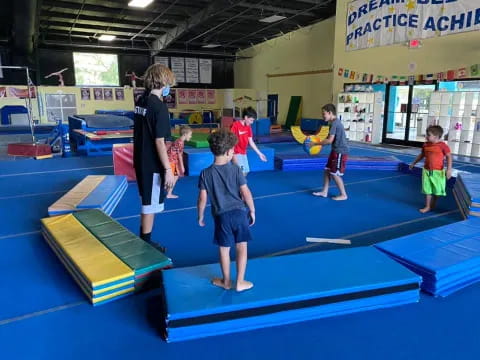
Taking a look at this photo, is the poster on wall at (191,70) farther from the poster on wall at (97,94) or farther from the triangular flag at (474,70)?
the triangular flag at (474,70)

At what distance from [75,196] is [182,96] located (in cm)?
1698

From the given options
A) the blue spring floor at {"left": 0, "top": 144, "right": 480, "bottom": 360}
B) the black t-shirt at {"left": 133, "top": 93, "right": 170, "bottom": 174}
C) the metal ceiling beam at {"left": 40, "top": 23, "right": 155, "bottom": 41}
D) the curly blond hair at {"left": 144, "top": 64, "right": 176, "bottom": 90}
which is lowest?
the blue spring floor at {"left": 0, "top": 144, "right": 480, "bottom": 360}

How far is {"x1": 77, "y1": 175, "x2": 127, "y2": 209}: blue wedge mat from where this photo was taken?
14.6 ft

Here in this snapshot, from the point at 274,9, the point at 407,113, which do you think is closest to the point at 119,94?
the point at 274,9

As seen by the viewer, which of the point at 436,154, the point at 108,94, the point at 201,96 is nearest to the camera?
the point at 436,154

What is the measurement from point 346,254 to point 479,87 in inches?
341

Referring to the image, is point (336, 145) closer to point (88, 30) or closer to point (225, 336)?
point (225, 336)

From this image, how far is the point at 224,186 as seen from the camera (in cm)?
229

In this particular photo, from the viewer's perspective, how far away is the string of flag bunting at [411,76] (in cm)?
933

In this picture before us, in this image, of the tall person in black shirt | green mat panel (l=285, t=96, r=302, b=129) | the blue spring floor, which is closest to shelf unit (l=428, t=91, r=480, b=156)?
the blue spring floor

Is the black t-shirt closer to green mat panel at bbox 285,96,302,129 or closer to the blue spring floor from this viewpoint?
the blue spring floor

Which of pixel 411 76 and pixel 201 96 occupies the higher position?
pixel 411 76

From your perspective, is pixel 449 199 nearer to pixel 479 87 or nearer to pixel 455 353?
pixel 455 353

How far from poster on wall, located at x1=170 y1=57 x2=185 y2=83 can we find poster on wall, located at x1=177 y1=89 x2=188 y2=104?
827 millimetres
